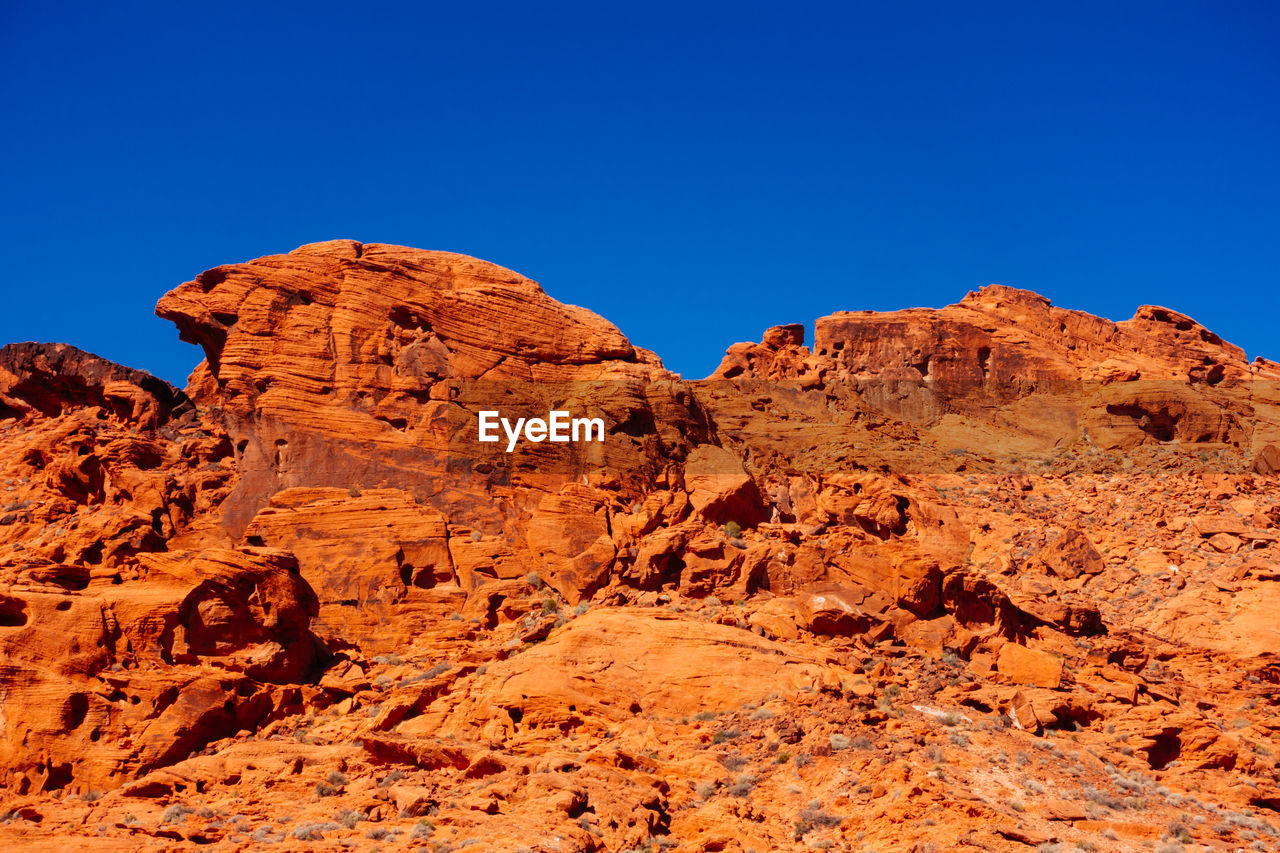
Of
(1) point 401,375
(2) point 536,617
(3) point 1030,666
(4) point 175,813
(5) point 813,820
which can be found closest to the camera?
(4) point 175,813

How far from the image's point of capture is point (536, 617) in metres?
31.2

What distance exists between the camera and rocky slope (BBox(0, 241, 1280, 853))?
2273 centimetres

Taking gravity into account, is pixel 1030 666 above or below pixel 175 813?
above

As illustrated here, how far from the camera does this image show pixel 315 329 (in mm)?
37000

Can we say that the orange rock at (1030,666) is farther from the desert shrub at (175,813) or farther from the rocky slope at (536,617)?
the desert shrub at (175,813)

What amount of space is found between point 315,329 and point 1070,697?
77.8 feet

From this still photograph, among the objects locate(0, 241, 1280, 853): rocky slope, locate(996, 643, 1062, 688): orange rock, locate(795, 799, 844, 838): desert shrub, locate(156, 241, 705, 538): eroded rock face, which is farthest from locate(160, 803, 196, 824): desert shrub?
locate(996, 643, 1062, 688): orange rock

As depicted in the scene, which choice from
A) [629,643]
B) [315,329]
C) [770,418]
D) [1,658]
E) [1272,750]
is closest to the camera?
[1,658]

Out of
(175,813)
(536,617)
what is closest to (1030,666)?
(536,617)

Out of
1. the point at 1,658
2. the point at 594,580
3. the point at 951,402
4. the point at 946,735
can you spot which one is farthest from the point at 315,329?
the point at 951,402

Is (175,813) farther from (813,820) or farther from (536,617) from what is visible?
(813,820)

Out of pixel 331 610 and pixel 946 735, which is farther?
pixel 331 610

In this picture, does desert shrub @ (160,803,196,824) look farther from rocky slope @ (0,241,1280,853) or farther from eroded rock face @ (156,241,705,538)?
eroded rock face @ (156,241,705,538)

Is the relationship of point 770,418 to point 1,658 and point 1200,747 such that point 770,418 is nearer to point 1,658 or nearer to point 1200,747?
point 1200,747
